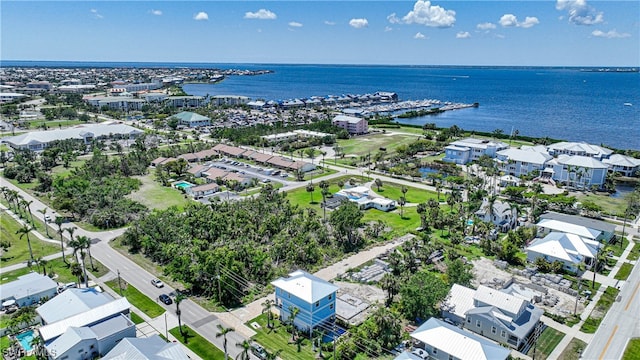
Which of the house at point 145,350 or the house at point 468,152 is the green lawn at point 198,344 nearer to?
the house at point 145,350

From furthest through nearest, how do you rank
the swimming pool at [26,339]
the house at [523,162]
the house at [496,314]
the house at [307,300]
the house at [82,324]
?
the house at [523,162] < the house at [307,300] < the house at [496,314] < the swimming pool at [26,339] < the house at [82,324]

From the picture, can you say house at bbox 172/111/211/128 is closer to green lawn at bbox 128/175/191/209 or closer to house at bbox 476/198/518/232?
green lawn at bbox 128/175/191/209

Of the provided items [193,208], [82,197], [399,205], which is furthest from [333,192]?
[82,197]

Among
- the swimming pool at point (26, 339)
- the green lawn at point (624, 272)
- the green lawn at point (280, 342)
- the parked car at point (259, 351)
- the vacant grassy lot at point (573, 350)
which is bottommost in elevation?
the swimming pool at point (26, 339)

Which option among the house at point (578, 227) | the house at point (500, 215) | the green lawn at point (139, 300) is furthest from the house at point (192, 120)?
the house at point (578, 227)

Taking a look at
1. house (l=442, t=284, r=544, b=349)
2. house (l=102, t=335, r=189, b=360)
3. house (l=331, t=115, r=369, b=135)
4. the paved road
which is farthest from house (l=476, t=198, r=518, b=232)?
house (l=331, t=115, r=369, b=135)

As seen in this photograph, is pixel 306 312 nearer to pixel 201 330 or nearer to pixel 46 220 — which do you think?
pixel 201 330
